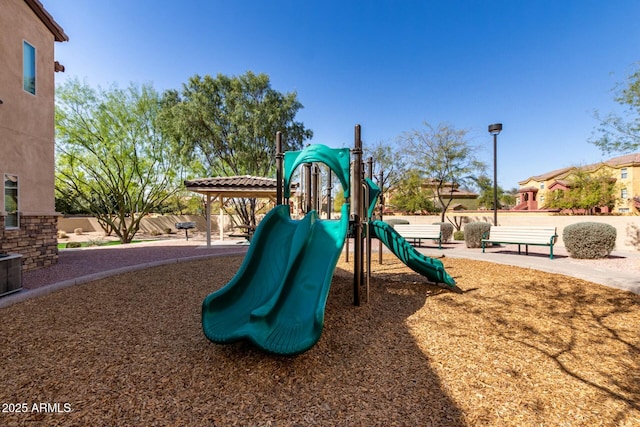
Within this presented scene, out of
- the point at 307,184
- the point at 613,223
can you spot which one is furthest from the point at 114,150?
the point at 613,223

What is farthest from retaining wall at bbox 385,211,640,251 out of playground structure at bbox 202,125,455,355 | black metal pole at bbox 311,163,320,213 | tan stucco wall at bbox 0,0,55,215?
tan stucco wall at bbox 0,0,55,215

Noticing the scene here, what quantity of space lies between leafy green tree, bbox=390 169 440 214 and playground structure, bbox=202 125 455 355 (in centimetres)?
Answer: 1774

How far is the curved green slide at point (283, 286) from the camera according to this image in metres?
2.63

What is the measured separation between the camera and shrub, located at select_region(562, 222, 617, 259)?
311 inches

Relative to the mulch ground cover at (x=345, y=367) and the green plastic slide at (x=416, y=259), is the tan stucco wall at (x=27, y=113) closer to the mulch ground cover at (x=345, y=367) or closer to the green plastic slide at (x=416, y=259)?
the mulch ground cover at (x=345, y=367)

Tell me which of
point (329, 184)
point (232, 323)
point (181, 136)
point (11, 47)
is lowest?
point (232, 323)

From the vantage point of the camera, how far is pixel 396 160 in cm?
2403

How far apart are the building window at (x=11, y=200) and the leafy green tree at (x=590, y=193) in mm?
31074

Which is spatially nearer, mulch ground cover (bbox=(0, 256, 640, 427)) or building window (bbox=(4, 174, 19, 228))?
mulch ground cover (bbox=(0, 256, 640, 427))

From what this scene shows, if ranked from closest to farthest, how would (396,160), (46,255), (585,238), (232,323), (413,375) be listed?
(413,375) < (232,323) < (46,255) < (585,238) < (396,160)

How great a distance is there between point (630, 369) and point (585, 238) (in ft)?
22.8

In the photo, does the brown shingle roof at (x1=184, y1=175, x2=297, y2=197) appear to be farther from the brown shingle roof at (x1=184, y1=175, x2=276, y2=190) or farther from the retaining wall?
the retaining wall

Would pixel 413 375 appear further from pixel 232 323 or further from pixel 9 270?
pixel 9 270

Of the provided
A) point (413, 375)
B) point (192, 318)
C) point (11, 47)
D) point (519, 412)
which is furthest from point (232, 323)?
point (11, 47)
